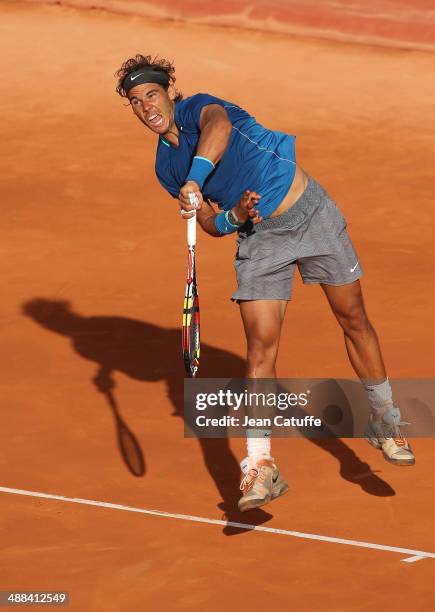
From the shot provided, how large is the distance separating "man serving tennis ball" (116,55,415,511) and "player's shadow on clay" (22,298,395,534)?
3.63 ft

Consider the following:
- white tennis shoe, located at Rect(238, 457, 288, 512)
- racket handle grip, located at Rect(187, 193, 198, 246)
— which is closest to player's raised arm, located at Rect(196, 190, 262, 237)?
racket handle grip, located at Rect(187, 193, 198, 246)

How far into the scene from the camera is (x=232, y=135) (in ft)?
29.2

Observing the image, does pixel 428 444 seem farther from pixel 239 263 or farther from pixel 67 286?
pixel 67 286

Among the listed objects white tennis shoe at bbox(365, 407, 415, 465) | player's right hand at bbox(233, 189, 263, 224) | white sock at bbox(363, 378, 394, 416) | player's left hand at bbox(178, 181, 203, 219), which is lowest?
white tennis shoe at bbox(365, 407, 415, 465)

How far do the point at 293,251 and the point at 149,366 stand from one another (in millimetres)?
3189

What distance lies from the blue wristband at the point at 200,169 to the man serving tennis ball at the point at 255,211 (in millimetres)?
125

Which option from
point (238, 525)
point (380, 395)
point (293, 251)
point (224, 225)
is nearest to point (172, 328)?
point (380, 395)

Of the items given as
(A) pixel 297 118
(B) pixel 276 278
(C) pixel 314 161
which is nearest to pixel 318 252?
(B) pixel 276 278

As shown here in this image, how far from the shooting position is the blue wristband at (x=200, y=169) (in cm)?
849

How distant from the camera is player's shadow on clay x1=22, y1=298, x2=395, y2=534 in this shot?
10031 millimetres

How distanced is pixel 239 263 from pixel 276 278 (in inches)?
10.0

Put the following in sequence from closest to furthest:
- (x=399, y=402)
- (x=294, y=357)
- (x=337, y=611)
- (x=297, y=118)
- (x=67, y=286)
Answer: (x=337, y=611), (x=399, y=402), (x=294, y=357), (x=67, y=286), (x=297, y=118)

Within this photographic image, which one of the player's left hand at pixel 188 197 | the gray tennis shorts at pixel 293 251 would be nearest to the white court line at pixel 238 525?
the gray tennis shorts at pixel 293 251

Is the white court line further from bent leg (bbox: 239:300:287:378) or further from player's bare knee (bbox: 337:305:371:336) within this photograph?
player's bare knee (bbox: 337:305:371:336)
